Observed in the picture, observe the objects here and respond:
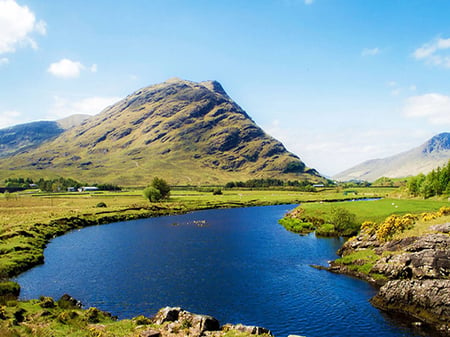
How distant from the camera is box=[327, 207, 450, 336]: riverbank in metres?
39.7

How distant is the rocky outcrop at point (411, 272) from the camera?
3950 centimetres

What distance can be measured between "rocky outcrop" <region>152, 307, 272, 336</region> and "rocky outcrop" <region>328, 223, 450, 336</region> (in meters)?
20.0

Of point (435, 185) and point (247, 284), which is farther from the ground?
point (435, 185)

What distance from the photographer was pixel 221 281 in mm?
55125

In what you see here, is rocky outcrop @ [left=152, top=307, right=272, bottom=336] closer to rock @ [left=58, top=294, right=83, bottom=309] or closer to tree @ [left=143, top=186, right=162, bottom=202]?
rock @ [left=58, top=294, right=83, bottom=309]

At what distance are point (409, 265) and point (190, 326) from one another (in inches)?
1324

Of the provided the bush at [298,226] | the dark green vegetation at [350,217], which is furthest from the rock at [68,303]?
the bush at [298,226]

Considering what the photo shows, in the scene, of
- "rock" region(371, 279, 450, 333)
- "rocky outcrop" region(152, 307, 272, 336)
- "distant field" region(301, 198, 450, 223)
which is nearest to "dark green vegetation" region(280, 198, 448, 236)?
"distant field" region(301, 198, 450, 223)

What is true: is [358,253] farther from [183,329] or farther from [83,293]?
[83,293]

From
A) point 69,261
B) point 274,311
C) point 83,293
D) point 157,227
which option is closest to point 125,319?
point 83,293

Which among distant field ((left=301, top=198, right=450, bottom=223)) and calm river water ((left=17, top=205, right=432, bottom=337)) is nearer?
calm river water ((left=17, top=205, right=432, bottom=337))

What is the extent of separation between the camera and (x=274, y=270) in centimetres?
6038

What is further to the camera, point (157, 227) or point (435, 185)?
point (435, 185)

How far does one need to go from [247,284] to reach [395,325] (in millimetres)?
21958
